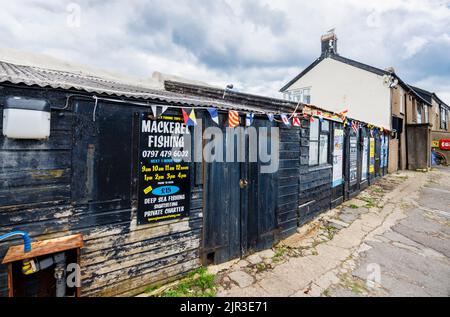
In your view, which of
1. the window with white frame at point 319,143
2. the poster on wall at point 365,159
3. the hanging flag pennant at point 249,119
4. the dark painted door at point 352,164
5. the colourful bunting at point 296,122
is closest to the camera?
the hanging flag pennant at point 249,119

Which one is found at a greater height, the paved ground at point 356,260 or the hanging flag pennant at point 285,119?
the hanging flag pennant at point 285,119

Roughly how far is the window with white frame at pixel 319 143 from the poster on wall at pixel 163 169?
4726 millimetres

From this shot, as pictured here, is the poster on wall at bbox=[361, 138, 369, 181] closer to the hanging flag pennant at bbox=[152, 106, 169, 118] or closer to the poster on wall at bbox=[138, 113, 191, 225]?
the poster on wall at bbox=[138, 113, 191, 225]

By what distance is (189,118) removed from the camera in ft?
13.5

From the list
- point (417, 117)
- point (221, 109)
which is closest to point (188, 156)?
point (221, 109)

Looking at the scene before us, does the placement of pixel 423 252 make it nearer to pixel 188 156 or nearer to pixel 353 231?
pixel 353 231

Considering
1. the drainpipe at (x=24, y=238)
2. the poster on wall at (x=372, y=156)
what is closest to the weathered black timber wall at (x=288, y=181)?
the drainpipe at (x=24, y=238)

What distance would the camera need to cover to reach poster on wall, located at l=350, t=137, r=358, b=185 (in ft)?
33.4

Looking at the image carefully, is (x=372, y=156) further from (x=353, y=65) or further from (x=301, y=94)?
(x=301, y=94)

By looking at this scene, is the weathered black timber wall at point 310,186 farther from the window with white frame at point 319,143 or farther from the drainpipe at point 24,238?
the drainpipe at point 24,238

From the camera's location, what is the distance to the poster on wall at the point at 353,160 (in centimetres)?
1020

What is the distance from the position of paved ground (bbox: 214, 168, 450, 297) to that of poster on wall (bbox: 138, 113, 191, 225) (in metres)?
1.61

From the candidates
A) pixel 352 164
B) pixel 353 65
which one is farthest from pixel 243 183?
pixel 353 65
